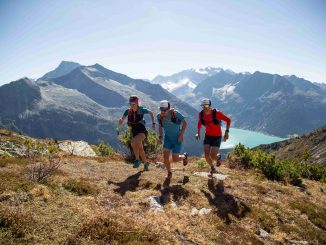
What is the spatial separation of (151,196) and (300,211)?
6.83 m

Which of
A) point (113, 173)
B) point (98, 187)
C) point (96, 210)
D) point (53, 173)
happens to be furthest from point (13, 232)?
point (113, 173)

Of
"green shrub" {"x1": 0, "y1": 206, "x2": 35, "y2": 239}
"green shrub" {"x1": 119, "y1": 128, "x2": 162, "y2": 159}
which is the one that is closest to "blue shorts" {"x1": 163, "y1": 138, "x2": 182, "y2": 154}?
"green shrub" {"x1": 0, "y1": 206, "x2": 35, "y2": 239}

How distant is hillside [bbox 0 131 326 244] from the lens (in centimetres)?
879

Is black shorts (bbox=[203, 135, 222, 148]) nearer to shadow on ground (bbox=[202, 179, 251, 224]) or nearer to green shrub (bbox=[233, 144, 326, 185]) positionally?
shadow on ground (bbox=[202, 179, 251, 224])

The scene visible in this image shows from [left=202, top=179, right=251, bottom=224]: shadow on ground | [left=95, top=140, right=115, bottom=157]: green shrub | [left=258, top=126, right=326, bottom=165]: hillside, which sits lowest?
[left=258, top=126, right=326, bottom=165]: hillside

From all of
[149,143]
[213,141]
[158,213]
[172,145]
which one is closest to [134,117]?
[172,145]

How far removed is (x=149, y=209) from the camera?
37.6ft

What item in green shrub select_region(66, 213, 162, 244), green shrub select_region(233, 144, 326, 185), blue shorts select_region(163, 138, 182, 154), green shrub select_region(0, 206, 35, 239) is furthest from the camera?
green shrub select_region(233, 144, 326, 185)

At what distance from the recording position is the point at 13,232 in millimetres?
8125

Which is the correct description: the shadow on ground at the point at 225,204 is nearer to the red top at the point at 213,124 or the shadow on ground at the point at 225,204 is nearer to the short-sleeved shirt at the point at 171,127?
the red top at the point at 213,124

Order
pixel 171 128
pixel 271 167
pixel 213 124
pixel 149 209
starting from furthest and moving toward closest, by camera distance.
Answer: pixel 271 167
pixel 213 124
pixel 171 128
pixel 149 209

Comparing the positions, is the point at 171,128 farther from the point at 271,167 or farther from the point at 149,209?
the point at 271,167

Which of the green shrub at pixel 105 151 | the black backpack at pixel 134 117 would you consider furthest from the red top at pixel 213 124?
the green shrub at pixel 105 151

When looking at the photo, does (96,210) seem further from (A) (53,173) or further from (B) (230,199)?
(B) (230,199)
